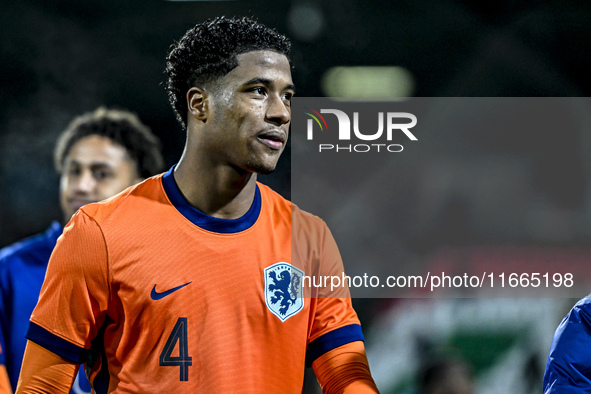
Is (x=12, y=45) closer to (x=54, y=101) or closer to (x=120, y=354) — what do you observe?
(x=54, y=101)

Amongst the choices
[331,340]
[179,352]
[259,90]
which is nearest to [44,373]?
[179,352]

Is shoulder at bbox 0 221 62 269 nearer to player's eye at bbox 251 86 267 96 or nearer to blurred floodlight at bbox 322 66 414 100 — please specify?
blurred floodlight at bbox 322 66 414 100

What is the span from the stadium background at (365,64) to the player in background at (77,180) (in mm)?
53

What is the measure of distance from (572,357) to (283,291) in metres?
0.78

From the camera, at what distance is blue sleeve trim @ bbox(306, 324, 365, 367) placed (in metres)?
1.66

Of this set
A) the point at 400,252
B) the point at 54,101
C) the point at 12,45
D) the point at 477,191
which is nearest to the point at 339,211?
the point at 400,252

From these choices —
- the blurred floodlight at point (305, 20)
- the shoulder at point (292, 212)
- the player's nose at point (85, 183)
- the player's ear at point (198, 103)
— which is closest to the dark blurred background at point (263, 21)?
the blurred floodlight at point (305, 20)

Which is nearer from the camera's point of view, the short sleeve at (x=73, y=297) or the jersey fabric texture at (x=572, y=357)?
the short sleeve at (x=73, y=297)

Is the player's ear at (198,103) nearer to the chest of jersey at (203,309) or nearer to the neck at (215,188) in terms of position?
the neck at (215,188)

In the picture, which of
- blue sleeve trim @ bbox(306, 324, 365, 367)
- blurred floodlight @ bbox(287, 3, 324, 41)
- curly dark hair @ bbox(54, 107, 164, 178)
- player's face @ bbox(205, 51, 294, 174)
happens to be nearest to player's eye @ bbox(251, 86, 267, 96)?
player's face @ bbox(205, 51, 294, 174)

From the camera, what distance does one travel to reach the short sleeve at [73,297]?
4.93ft

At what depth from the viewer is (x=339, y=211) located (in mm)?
2328

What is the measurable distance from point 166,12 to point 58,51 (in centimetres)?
49

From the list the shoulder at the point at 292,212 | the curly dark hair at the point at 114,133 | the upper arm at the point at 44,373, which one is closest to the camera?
the upper arm at the point at 44,373
